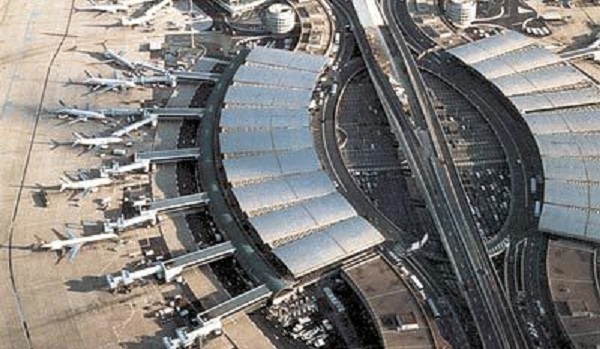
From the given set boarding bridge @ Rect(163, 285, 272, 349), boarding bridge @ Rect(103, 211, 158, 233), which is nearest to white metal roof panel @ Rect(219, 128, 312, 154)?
boarding bridge @ Rect(103, 211, 158, 233)

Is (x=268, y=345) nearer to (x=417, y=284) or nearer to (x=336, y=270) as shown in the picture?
(x=336, y=270)

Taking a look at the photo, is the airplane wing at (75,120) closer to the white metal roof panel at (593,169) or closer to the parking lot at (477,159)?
the parking lot at (477,159)

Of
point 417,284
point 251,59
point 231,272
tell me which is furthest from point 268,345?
point 251,59

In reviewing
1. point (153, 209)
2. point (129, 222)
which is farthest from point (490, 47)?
point (129, 222)

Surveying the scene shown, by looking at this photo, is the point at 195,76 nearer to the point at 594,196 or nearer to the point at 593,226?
the point at 594,196

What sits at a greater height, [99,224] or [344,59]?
[344,59]

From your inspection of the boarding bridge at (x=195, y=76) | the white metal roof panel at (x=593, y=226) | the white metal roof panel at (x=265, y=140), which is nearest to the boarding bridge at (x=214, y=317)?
the white metal roof panel at (x=265, y=140)
